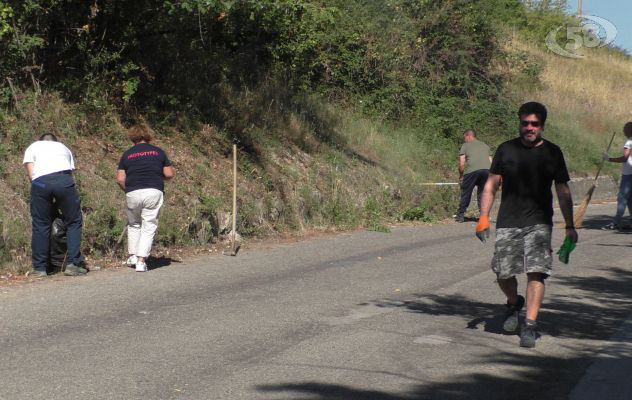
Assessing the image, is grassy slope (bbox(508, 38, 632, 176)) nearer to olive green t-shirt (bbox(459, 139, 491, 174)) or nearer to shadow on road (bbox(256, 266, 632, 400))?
olive green t-shirt (bbox(459, 139, 491, 174))

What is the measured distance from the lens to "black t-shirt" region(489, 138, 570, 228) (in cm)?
804

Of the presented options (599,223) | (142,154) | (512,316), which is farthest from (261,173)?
(512,316)

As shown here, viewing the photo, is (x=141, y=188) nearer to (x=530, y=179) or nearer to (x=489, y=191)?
(x=489, y=191)

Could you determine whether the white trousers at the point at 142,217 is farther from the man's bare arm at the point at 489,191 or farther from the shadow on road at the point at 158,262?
the man's bare arm at the point at 489,191

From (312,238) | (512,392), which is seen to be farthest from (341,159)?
(512,392)

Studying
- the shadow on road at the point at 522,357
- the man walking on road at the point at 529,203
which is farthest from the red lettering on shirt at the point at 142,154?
the man walking on road at the point at 529,203

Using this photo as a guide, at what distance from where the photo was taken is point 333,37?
24047 mm

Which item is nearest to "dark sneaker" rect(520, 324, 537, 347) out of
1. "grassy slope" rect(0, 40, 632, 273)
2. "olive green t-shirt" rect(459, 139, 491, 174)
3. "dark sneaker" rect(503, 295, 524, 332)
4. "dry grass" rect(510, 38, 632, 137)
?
"dark sneaker" rect(503, 295, 524, 332)

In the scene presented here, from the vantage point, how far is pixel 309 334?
26.7 ft

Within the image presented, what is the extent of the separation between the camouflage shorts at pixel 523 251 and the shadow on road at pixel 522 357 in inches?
26.8

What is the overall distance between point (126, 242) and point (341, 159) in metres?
7.90

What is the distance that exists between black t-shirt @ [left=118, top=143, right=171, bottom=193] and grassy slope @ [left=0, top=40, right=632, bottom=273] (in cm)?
104

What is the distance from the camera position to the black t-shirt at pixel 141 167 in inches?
468

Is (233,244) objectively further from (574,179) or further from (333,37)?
(574,179)
